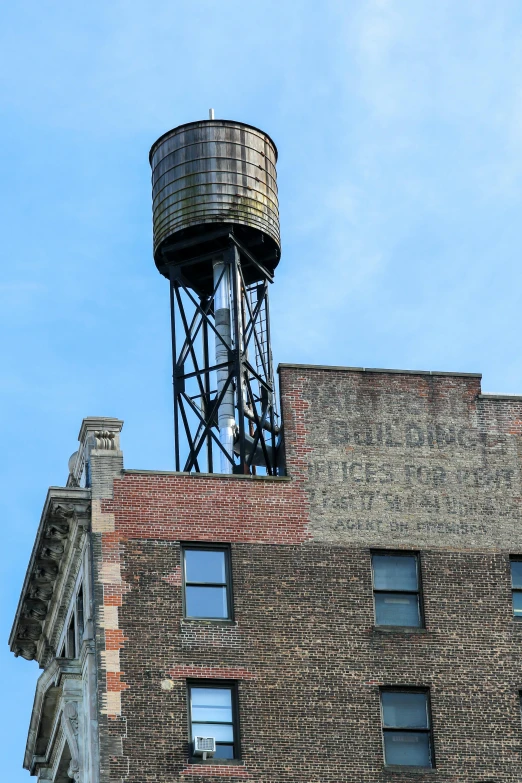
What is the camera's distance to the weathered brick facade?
161 ft

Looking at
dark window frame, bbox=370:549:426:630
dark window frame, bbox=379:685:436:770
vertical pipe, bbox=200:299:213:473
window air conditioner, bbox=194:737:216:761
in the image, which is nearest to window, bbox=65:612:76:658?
window air conditioner, bbox=194:737:216:761

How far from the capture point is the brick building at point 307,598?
49219 millimetres

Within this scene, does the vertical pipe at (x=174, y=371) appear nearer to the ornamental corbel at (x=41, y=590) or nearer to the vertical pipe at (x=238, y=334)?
the vertical pipe at (x=238, y=334)

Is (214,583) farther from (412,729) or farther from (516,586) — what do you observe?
(516,586)

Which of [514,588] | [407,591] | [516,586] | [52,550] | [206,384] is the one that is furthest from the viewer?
[206,384]

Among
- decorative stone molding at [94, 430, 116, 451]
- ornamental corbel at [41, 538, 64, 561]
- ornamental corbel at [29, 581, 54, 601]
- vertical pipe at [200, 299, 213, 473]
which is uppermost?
vertical pipe at [200, 299, 213, 473]

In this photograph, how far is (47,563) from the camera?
54.1 meters

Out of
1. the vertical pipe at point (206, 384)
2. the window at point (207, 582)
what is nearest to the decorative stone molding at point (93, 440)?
the window at point (207, 582)

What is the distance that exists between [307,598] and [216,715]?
3687mm

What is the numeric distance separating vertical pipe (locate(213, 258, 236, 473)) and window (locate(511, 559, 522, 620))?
31.2ft

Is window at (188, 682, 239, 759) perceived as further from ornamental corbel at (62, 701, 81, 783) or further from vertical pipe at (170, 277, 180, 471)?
vertical pipe at (170, 277, 180, 471)

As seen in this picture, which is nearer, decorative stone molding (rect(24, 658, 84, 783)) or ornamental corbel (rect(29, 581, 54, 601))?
decorative stone molding (rect(24, 658, 84, 783))

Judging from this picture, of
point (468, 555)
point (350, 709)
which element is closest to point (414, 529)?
point (468, 555)

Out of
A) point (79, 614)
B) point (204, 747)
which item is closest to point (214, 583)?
point (79, 614)
